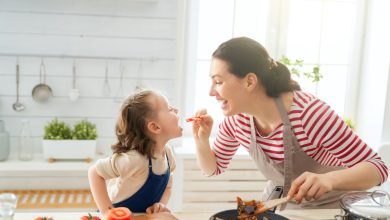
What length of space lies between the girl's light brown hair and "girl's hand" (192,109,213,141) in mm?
164

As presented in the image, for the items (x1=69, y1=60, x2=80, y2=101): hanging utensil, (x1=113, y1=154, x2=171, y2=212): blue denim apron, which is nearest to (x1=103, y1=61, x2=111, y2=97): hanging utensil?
(x1=69, y1=60, x2=80, y2=101): hanging utensil

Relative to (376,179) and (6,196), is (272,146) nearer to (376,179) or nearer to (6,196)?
(376,179)

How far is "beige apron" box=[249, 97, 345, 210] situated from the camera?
168 centimetres

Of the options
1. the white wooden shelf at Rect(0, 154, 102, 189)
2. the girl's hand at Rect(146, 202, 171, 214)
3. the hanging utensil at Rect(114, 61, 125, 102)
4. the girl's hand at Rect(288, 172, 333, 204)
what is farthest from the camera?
the hanging utensil at Rect(114, 61, 125, 102)

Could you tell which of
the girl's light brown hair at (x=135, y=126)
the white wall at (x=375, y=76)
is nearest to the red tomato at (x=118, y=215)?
the girl's light brown hair at (x=135, y=126)

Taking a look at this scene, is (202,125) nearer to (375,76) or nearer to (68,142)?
(68,142)

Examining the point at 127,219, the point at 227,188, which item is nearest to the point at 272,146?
the point at 127,219

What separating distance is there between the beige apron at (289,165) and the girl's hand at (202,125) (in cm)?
17

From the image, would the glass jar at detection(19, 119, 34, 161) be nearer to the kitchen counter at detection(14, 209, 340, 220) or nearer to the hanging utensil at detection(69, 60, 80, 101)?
the hanging utensil at detection(69, 60, 80, 101)

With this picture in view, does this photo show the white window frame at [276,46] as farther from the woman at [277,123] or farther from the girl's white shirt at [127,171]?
the girl's white shirt at [127,171]

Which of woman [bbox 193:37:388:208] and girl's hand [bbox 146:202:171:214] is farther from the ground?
woman [bbox 193:37:388:208]

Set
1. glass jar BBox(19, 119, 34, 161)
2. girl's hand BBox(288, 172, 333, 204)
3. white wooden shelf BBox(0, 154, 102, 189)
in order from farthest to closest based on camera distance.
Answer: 1. glass jar BBox(19, 119, 34, 161)
2. white wooden shelf BBox(0, 154, 102, 189)
3. girl's hand BBox(288, 172, 333, 204)

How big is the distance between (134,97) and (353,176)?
30.4 inches

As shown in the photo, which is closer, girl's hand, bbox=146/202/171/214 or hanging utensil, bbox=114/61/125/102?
girl's hand, bbox=146/202/171/214
